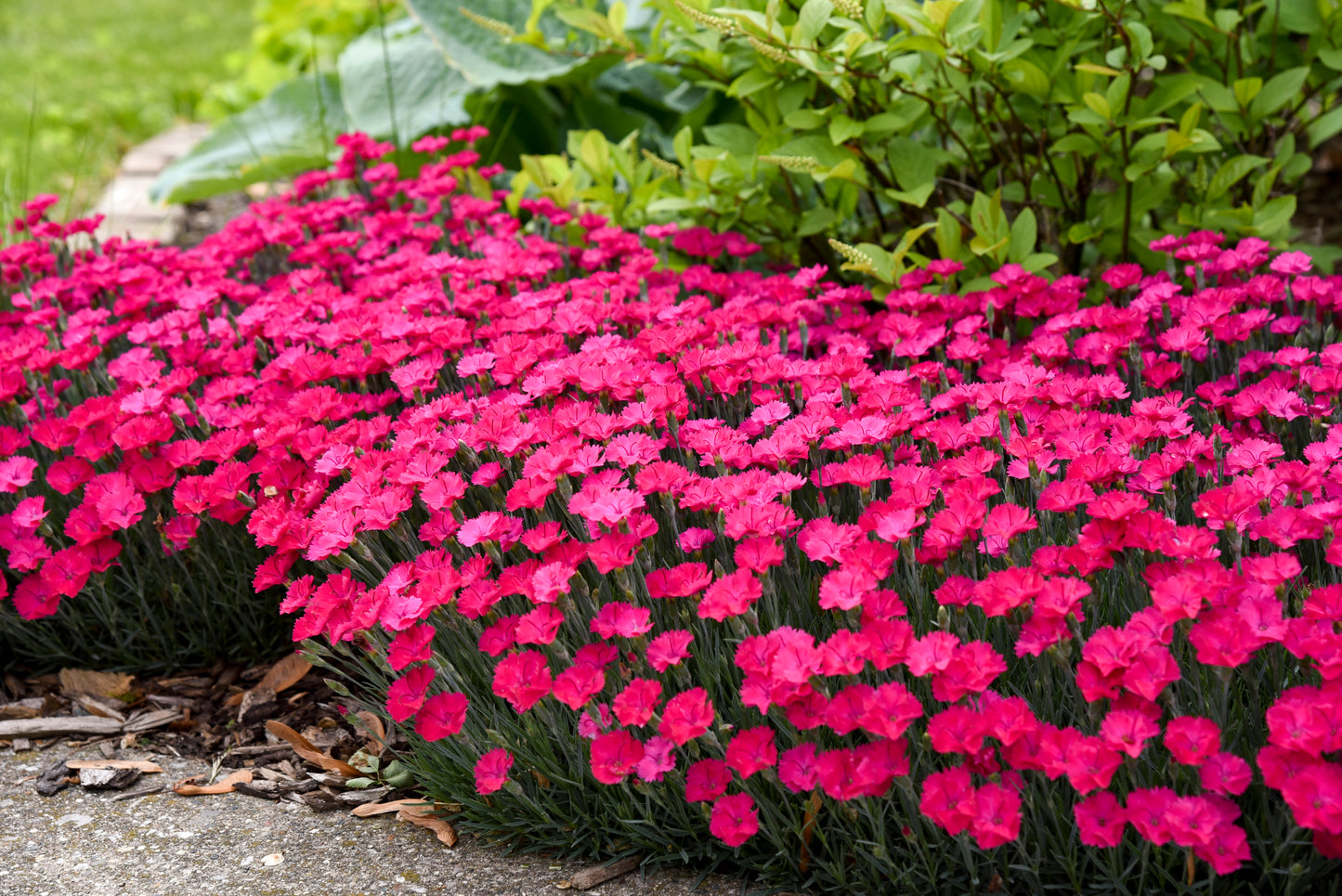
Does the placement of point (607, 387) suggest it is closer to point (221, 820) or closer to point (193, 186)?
point (221, 820)

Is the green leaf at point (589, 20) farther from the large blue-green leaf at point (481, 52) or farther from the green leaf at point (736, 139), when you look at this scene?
the large blue-green leaf at point (481, 52)

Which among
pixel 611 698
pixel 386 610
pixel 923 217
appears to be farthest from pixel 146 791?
pixel 923 217

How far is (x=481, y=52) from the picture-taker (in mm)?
4371

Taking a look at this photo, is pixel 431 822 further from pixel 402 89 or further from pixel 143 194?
pixel 143 194

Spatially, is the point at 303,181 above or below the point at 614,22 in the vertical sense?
below

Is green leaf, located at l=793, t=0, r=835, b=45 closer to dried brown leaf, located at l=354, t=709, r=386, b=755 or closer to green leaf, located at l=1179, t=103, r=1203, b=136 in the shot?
green leaf, located at l=1179, t=103, r=1203, b=136

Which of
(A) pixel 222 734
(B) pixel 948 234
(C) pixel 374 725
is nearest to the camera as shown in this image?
(C) pixel 374 725

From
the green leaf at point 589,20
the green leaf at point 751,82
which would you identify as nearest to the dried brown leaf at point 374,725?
the green leaf at point 751,82

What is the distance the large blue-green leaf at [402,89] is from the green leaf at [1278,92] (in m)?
2.99

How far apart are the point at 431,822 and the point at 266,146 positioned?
406 cm

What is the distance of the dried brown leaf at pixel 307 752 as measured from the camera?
7.18ft

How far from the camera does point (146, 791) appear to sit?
7.11 feet

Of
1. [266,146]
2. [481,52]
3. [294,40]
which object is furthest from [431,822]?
[294,40]

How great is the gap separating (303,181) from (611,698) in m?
2.57
